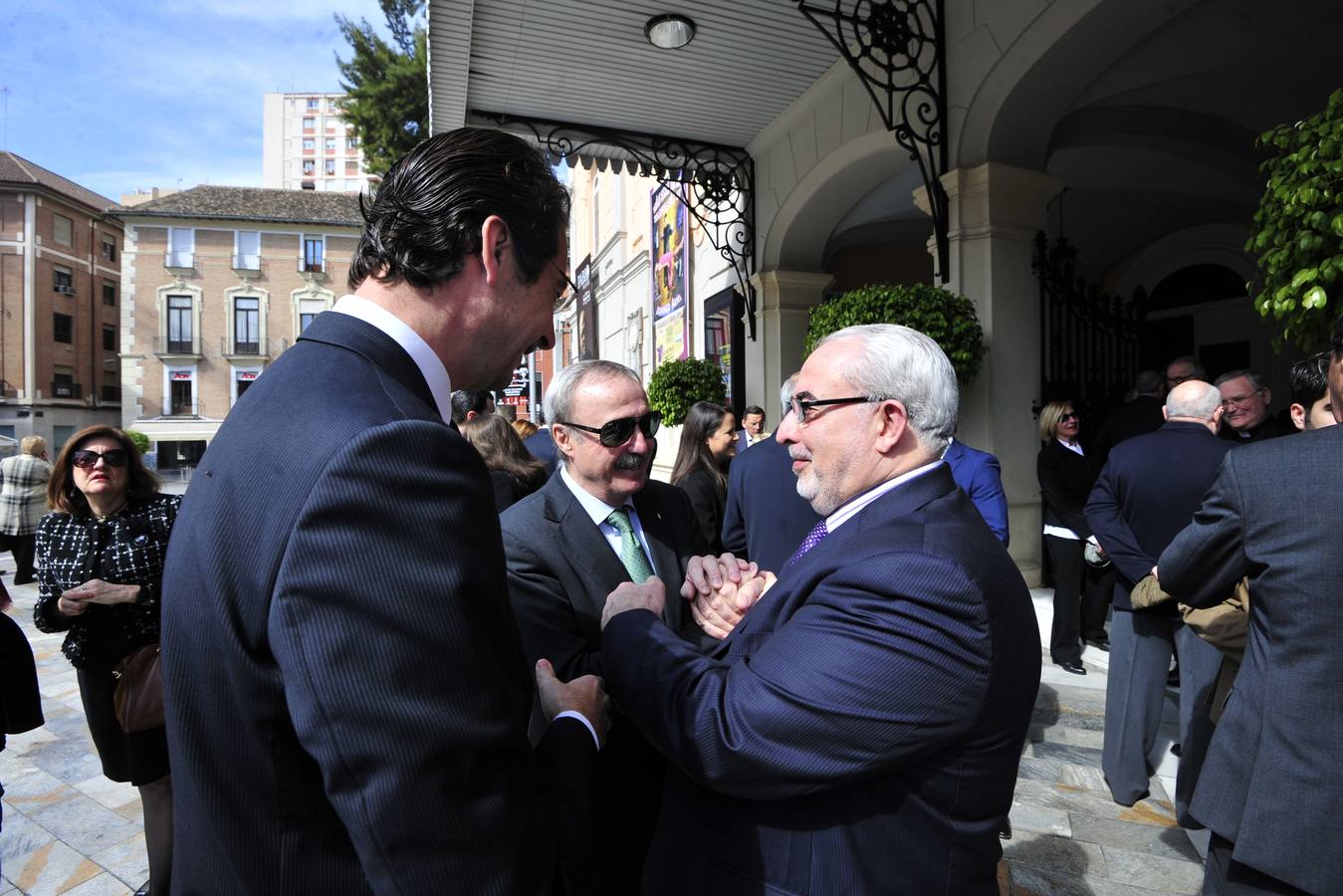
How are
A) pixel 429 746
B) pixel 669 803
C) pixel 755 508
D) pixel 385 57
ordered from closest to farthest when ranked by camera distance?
pixel 429 746, pixel 669 803, pixel 755 508, pixel 385 57

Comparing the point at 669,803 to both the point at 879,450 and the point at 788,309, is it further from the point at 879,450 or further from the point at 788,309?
the point at 788,309

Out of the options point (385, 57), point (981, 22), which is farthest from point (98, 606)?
point (385, 57)

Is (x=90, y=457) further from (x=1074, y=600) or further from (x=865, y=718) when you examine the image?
(x=1074, y=600)

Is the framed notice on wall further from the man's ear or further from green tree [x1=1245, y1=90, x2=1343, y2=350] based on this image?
the man's ear

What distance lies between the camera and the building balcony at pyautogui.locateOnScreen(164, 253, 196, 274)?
38.5 m

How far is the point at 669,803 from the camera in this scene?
4.74 feet

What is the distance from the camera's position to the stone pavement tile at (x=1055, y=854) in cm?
304

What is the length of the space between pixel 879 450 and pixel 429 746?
3.27ft

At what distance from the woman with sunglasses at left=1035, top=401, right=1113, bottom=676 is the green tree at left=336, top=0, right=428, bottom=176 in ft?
40.1

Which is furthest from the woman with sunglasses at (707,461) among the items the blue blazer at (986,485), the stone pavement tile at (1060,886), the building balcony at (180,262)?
the building balcony at (180,262)

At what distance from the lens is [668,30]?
611 cm

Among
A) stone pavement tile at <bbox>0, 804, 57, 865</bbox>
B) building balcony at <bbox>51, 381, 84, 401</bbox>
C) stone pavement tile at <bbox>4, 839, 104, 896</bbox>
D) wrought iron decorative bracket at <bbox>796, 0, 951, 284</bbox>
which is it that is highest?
building balcony at <bbox>51, 381, 84, 401</bbox>

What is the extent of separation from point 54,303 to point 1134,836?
48.8 m

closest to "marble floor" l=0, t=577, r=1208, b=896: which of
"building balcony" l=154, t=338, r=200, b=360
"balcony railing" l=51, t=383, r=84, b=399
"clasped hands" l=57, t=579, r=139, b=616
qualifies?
"clasped hands" l=57, t=579, r=139, b=616
